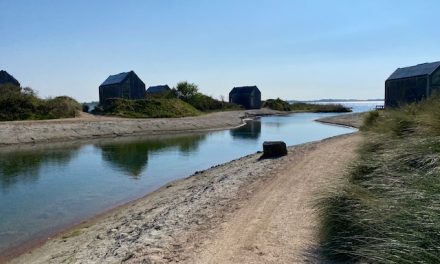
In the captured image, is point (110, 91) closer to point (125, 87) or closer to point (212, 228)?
point (125, 87)

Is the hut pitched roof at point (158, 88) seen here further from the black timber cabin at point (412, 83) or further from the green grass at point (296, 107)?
the black timber cabin at point (412, 83)

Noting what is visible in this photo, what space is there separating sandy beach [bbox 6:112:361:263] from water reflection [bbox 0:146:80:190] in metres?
8.50

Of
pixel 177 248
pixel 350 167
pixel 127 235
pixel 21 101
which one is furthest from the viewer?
pixel 21 101

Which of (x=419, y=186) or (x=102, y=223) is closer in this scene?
(x=419, y=186)

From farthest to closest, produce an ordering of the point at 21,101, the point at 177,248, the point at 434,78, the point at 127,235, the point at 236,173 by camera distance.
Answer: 1. the point at 434,78
2. the point at 21,101
3. the point at 236,173
4. the point at 127,235
5. the point at 177,248

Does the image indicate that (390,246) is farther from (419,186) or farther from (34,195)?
(34,195)

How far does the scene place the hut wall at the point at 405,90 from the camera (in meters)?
57.2

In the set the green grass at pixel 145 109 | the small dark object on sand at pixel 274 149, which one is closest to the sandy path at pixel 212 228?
the small dark object on sand at pixel 274 149

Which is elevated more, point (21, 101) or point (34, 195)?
point (21, 101)

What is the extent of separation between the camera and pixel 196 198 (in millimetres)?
12492

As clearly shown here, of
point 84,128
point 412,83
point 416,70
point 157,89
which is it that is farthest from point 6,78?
point 416,70

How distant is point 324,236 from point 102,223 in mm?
7642

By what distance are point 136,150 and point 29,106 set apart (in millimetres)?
21667

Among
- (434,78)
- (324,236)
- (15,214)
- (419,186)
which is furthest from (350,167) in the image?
(434,78)
